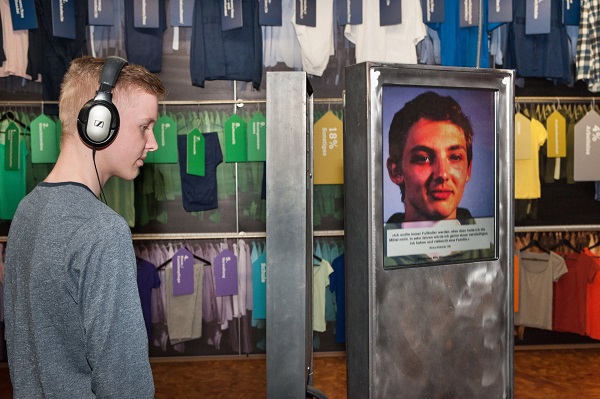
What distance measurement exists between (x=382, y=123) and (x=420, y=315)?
1.92ft

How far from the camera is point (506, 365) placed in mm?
1891

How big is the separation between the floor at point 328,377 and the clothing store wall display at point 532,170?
4.33 ft

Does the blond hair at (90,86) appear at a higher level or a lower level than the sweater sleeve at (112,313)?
higher

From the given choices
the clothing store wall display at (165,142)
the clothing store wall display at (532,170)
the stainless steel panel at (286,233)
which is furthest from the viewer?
the clothing store wall display at (532,170)

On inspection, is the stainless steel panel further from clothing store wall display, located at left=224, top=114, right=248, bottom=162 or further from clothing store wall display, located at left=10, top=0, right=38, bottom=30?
clothing store wall display, located at left=10, top=0, right=38, bottom=30

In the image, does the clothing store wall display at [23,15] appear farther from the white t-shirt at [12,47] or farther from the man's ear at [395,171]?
the man's ear at [395,171]

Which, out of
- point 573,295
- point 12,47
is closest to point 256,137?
point 12,47

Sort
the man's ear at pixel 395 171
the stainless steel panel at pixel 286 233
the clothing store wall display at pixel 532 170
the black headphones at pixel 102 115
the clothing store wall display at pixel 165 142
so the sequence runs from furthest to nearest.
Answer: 1. the clothing store wall display at pixel 532 170
2. the clothing store wall display at pixel 165 142
3. the man's ear at pixel 395 171
4. the stainless steel panel at pixel 286 233
5. the black headphones at pixel 102 115

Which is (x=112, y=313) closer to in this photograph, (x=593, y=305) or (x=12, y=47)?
(x=12, y=47)

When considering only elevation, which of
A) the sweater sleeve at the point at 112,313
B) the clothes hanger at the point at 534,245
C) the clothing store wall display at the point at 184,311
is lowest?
the clothing store wall display at the point at 184,311

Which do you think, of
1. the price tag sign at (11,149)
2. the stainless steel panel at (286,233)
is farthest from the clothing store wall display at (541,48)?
the price tag sign at (11,149)

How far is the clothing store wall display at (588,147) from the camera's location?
4.51 meters

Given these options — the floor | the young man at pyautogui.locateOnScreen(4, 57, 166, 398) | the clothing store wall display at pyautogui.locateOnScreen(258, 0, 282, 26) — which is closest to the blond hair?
the young man at pyautogui.locateOnScreen(4, 57, 166, 398)

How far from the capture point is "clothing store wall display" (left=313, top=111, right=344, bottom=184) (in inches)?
177
